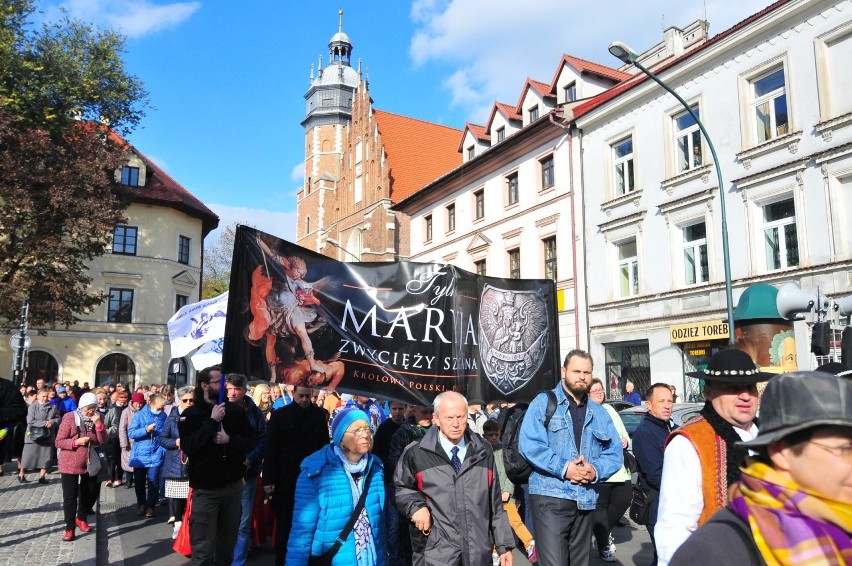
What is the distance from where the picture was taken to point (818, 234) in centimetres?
1639

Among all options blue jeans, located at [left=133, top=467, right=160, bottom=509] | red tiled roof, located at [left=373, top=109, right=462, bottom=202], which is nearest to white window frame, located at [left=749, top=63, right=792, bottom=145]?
blue jeans, located at [left=133, top=467, right=160, bottom=509]

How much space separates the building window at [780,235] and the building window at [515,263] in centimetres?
1078

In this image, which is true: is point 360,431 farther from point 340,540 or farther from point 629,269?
point 629,269

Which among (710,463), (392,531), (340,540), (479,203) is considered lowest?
(392,531)

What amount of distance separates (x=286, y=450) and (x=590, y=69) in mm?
22427

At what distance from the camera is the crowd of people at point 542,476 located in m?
1.56

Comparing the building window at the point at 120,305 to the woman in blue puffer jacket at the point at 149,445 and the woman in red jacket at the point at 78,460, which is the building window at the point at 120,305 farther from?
the woman in red jacket at the point at 78,460

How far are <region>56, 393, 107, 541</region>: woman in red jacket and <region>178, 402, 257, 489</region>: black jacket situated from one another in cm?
416

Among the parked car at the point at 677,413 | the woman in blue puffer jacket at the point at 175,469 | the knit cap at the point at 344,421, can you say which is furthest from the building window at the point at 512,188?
the knit cap at the point at 344,421

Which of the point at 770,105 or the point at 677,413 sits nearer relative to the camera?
the point at 677,413

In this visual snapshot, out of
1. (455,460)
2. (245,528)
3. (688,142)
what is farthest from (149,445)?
(688,142)

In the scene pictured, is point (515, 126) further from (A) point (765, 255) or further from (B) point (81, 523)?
(B) point (81, 523)

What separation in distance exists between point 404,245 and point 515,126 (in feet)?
50.0

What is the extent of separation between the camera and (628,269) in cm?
2233
